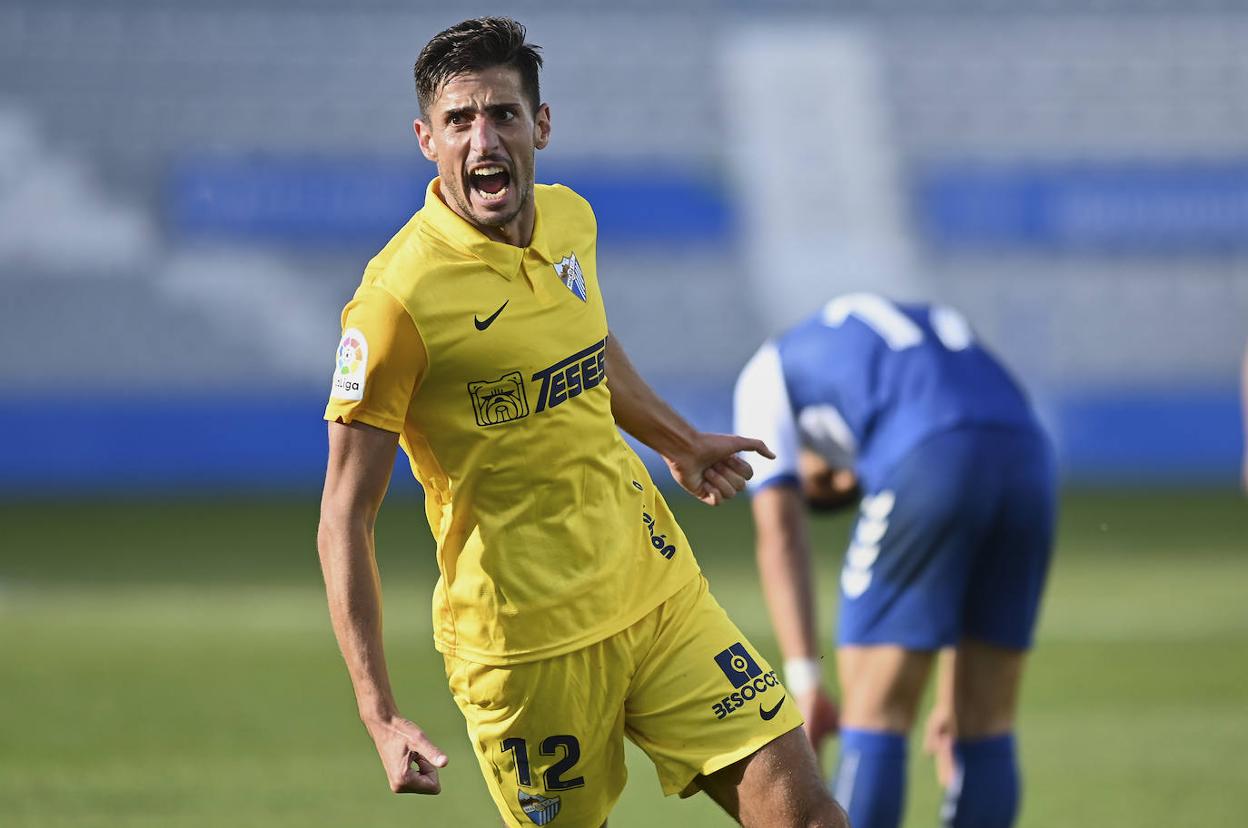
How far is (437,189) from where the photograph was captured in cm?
342

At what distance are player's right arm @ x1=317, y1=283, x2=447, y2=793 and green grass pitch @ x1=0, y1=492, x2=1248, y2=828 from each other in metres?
2.72

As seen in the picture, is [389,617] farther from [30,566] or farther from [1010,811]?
[1010,811]

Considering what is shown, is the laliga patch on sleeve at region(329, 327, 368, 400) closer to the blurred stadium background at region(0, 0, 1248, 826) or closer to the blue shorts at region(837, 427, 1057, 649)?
the blue shorts at region(837, 427, 1057, 649)

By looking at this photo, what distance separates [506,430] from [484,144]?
1.79 ft

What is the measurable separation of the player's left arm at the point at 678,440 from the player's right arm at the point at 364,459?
656mm

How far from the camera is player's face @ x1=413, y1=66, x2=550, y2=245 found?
329 cm

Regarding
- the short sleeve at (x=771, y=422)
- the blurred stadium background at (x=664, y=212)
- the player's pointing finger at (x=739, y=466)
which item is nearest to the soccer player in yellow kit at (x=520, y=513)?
the player's pointing finger at (x=739, y=466)

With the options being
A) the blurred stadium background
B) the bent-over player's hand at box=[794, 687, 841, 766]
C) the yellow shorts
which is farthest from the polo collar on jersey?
the blurred stadium background

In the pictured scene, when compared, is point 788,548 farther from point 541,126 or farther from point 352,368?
point 352,368

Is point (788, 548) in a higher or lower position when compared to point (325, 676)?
higher

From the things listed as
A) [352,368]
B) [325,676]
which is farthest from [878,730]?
[325,676]

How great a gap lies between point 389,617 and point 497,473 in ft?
22.3

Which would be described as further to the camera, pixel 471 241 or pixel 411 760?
pixel 471 241

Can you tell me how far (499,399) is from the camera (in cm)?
330
